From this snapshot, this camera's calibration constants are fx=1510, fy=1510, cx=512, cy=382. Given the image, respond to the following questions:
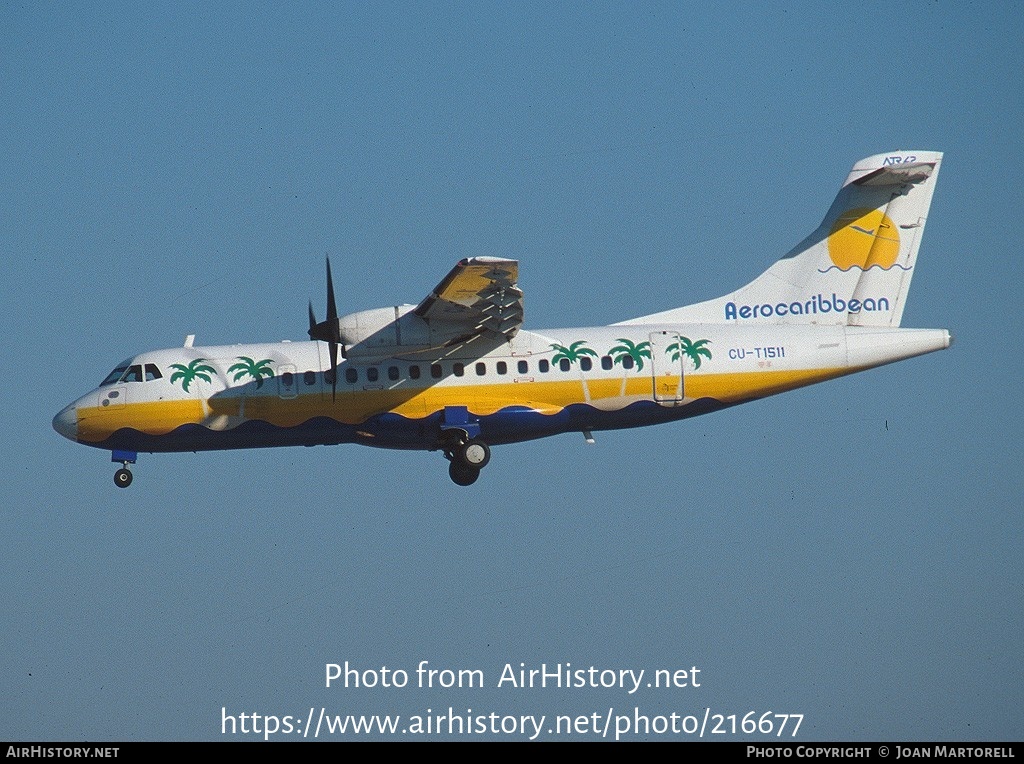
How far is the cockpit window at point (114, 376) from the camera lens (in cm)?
2923

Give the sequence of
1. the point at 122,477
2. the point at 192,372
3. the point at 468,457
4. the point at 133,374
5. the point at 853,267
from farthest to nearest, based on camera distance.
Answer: the point at 853,267 < the point at 122,477 < the point at 133,374 < the point at 192,372 < the point at 468,457

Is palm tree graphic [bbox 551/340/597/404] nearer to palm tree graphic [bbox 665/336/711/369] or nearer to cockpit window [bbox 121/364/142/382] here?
palm tree graphic [bbox 665/336/711/369]

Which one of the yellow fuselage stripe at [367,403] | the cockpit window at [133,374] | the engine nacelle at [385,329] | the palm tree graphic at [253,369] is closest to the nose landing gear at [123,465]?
the yellow fuselage stripe at [367,403]

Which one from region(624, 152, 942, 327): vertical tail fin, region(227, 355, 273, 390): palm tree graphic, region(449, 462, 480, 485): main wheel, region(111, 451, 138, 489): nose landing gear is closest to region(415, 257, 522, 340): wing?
region(449, 462, 480, 485): main wheel

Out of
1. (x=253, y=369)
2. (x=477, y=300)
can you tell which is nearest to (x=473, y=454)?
(x=477, y=300)

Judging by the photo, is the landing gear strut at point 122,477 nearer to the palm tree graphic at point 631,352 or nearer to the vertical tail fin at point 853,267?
the palm tree graphic at point 631,352

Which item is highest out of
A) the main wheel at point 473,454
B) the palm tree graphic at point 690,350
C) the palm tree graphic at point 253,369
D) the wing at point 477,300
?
the wing at point 477,300

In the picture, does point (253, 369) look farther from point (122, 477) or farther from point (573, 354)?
point (573, 354)

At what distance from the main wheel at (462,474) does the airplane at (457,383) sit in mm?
37

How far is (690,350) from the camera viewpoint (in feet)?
95.7

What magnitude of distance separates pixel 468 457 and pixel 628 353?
12.0ft
